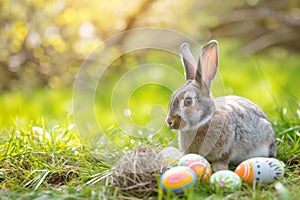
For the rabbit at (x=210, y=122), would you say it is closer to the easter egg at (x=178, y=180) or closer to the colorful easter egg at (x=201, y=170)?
the colorful easter egg at (x=201, y=170)

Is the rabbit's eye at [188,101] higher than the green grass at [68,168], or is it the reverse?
the rabbit's eye at [188,101]

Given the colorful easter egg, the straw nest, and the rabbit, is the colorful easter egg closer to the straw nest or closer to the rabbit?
the straw nest

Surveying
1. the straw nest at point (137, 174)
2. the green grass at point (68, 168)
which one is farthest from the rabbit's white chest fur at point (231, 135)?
the straw nest at point (137, 174)

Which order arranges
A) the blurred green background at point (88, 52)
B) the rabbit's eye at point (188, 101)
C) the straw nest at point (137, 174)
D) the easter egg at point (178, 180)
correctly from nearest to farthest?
the easter egg at point (178, 180) < the straw nest at point (137, 174) < the rabbit's eye at point (188, 101) < the blurred green background at point (88, 52)

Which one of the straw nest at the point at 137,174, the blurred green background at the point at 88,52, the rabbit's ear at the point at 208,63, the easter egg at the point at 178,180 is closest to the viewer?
the easter egg at the point at 178,180

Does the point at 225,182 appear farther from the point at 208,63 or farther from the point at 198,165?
the point at 208,63

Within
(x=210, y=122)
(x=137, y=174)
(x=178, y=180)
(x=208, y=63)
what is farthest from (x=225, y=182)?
(x=208, y=63)

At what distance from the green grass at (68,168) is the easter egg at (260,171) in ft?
0.16

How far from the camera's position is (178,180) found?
2764mm

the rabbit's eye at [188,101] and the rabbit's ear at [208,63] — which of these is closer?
the rabbit's eye at [188,101]

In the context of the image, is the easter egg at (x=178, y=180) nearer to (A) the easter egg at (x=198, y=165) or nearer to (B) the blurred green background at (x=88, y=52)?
(A) the easter egg at (x=198, y=165)

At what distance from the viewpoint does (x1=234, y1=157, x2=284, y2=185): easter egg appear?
9.77 feet

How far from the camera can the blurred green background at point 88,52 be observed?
21.4 feet

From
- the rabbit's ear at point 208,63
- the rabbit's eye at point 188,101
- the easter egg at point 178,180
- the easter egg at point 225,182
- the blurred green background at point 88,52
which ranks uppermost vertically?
the blurred green background at point 88,52
